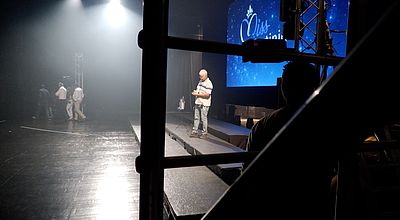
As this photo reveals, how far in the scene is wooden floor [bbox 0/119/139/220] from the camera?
3.05 meters

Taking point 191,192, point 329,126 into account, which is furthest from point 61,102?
point 329,126

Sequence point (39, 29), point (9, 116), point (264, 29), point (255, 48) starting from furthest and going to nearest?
point (39, 29), point (9, 116), point (264, 29), point (255, 48)

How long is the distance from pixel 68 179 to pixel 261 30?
6.07 m

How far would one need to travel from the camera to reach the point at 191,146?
5137 mm

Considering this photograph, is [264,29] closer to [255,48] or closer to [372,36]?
[255,48]

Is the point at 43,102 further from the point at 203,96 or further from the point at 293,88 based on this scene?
the point at 293,88

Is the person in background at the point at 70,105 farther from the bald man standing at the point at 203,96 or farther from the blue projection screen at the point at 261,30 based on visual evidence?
the bald man standing at the point at 203,96

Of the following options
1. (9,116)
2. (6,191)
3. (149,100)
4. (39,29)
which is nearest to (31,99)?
(9,116)

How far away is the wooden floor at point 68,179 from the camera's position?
3049 millimetres

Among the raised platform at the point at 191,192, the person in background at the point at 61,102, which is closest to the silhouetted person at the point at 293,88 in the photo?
the raised platform at the point at 191,192

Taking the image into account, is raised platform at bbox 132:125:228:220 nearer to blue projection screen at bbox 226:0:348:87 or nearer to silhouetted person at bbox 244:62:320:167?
silhouetted person at bbox 244:62:320:167

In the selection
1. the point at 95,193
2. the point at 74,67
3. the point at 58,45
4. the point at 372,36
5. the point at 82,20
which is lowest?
the point at 95,193

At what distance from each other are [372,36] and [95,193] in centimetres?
373

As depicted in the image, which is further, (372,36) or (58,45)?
(58,45)
